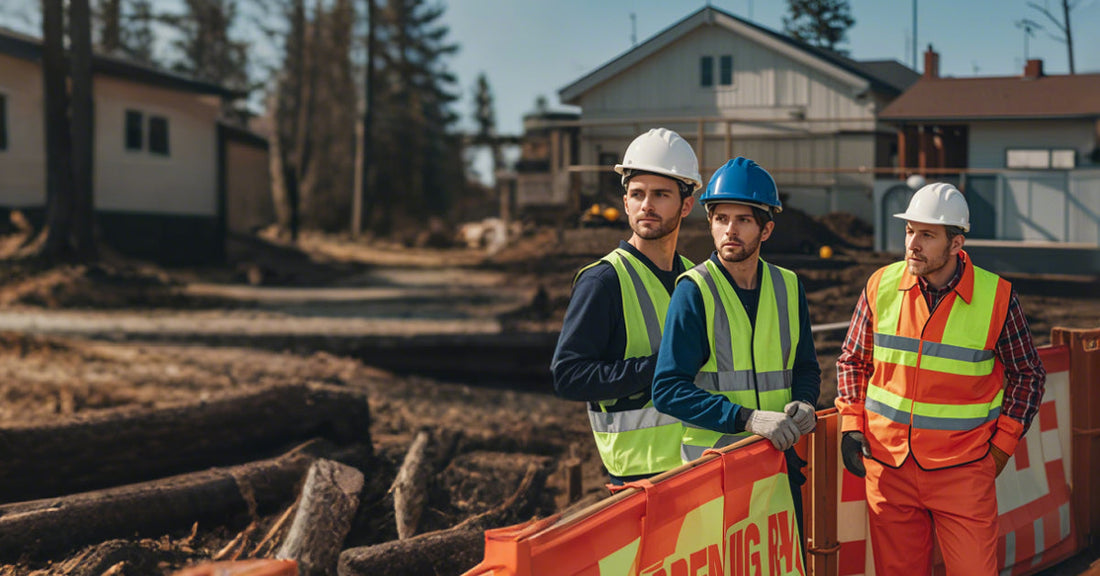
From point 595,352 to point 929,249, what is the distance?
158 centimetres

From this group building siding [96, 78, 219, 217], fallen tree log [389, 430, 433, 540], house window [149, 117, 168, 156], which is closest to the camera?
fallen tree log [389, 430, 433, 540]

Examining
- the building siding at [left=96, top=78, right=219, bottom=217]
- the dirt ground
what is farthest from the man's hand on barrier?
the building siding at [left=96, top=78, right=219, bottom=217]

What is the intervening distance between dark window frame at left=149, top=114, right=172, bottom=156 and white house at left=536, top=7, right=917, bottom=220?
14.2 meters

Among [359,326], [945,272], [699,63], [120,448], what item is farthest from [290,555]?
[699,63]

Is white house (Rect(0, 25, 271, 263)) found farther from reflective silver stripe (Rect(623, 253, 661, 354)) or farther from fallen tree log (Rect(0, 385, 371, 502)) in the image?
reflective silver stripe (Rect(623, 253, 661, 354))

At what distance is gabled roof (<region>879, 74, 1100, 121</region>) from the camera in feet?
32.1

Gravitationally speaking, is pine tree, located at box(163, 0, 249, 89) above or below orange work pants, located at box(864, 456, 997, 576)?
above

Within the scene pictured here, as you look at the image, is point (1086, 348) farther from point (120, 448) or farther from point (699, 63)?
point (699, 63)

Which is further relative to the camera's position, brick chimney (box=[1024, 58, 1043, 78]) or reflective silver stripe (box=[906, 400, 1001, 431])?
brick chimney (box=[1024, 58, 1043, 78])

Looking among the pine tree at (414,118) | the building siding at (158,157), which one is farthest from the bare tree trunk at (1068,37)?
the pine tree at (414,118)

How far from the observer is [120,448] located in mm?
6641

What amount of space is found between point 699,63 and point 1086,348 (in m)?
16.8

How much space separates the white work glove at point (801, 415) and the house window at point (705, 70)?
61.6 ft

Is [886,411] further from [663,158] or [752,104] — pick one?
[752,104]
